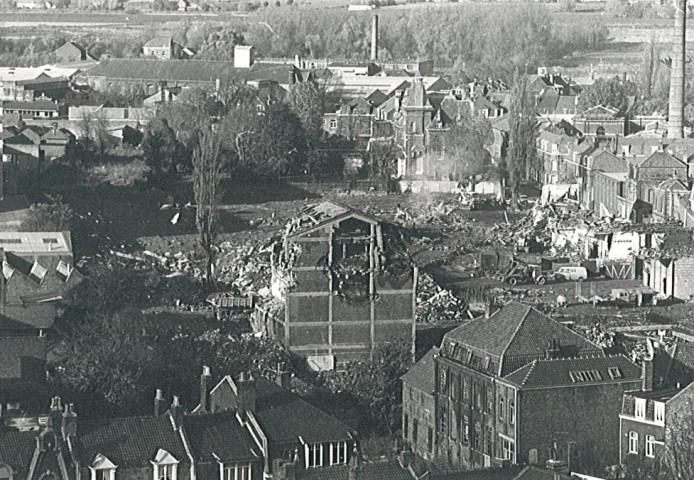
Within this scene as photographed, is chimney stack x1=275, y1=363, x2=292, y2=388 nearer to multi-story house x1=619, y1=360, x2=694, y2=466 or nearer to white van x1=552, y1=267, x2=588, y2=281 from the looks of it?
multi-story house x1=619, y1=360, x2=694, y2=466

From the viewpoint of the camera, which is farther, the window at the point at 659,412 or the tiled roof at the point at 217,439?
the window at the point at 659,412

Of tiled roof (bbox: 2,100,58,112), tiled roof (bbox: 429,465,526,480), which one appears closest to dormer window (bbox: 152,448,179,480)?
tiled roof (bbox: 429,465,526,480)

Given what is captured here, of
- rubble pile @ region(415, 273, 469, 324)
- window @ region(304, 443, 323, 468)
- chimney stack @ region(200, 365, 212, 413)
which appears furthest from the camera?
rubble pile @ region(415, 273, 469, 324)

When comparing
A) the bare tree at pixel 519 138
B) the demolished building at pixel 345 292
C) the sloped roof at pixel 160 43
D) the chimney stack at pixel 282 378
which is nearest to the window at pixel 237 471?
the chimney stack at pixel 282 378

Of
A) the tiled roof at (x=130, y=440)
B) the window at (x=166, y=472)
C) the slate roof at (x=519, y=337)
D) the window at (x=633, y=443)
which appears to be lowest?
the window at (x=633, y=443)

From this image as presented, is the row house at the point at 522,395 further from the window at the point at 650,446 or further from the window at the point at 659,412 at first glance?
the window at the point at 659,412

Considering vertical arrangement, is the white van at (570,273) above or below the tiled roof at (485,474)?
below

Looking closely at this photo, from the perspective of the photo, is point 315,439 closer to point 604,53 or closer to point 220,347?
point 220,347

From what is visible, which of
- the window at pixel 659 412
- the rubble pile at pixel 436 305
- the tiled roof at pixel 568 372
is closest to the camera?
the window at pixel 659 412
